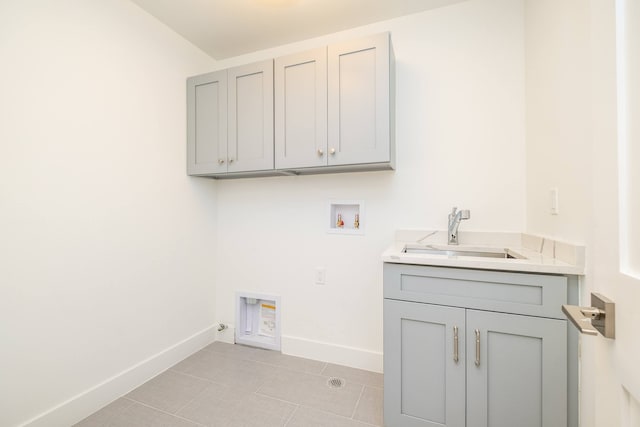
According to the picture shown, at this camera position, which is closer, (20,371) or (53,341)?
(20,371)

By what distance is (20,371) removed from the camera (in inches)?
51.4

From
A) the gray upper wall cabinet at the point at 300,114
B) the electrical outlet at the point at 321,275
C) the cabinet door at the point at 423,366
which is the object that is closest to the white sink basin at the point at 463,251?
the cabinet door at the point at 423,366

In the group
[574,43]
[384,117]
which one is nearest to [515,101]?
[574,43]

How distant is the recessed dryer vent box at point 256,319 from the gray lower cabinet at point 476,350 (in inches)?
46.8

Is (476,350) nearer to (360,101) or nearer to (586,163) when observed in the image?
(586,163)

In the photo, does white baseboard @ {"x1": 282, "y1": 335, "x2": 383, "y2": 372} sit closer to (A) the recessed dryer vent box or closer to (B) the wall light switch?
(A) the recessed dryer vent box

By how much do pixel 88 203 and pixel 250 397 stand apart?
1461mm

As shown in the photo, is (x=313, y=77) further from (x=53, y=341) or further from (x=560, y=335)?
(x=53, y=341)

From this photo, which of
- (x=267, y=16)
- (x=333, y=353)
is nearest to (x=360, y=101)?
(x=267, y=16)

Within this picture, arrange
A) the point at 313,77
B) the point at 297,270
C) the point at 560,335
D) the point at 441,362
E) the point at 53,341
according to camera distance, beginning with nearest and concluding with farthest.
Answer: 1. the point at 560,335
2. the point at 441,362
3. the point at 53,341
4. the point at 313,77
5. the point at 297,270

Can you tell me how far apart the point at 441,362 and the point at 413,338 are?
0.50ft

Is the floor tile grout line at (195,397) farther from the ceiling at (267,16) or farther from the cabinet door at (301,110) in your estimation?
the ceiling at (267,16)

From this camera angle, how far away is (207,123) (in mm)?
2113

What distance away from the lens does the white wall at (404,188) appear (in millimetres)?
1710
